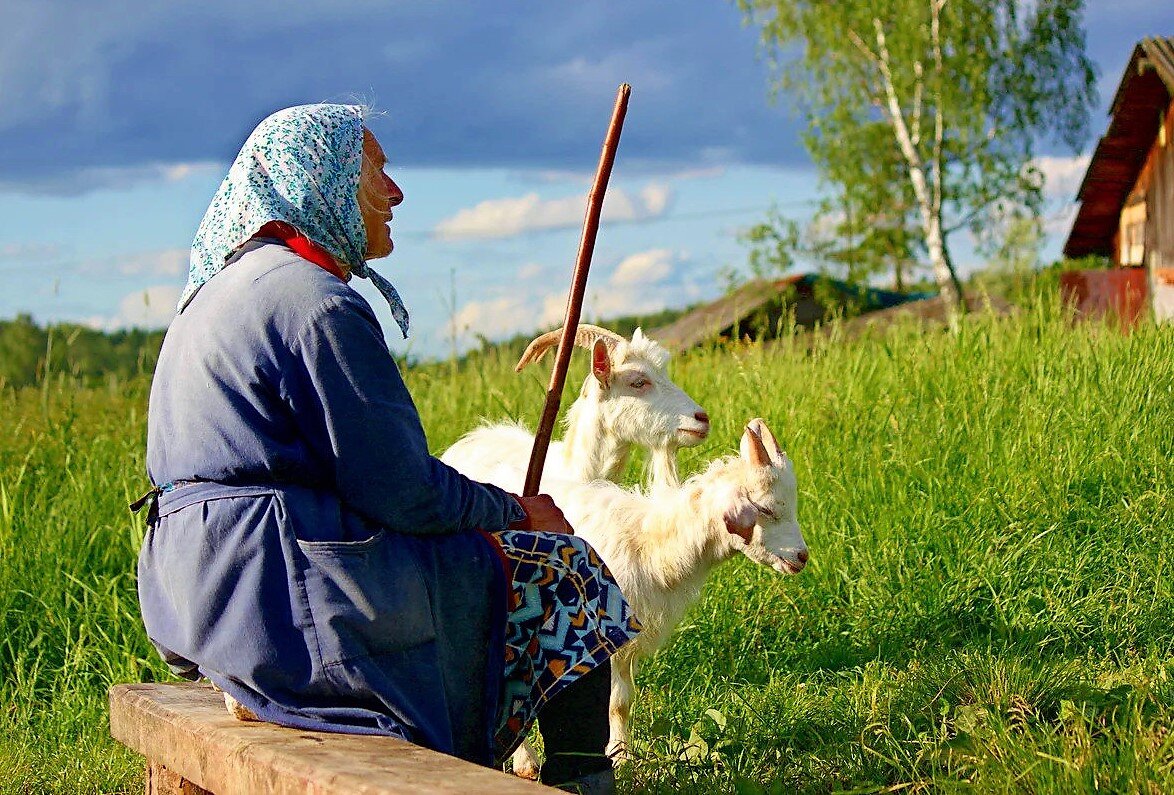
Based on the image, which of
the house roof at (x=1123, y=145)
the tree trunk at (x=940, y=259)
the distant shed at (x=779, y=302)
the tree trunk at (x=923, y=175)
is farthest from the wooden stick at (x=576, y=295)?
the tree trunk at (x=940, y=259)

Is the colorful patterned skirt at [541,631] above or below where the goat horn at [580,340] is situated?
below

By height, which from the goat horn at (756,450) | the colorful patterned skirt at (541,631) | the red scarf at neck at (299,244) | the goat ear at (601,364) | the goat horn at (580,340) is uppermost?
the red scarf at neck at (299,244)

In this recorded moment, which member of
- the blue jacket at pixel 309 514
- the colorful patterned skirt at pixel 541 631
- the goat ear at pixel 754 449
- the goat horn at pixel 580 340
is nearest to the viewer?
the blue jacket at pixel 309 514

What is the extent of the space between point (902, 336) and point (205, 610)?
27.1 feet

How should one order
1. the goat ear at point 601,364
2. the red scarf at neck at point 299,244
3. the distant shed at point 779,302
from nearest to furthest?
the red scarf at neck at point 299,244 < the goat ear at point 601,364 < the distant shed at point 779,302

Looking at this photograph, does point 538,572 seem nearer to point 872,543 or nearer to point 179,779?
point 179,779

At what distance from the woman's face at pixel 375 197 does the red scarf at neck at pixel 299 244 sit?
0.24 m

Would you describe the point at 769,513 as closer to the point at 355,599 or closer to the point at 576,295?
the point at 576,295

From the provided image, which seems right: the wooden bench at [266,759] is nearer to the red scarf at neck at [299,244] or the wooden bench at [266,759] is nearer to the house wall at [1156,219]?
the red scarf at neck at [299,244]

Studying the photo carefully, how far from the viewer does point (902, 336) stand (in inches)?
419

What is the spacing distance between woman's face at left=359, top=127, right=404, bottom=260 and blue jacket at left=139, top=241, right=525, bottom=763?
1.40 feet

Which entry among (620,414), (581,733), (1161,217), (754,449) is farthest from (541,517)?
(1161,217)

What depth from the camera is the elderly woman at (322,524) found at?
314 centimetres

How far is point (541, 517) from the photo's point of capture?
3.66m
